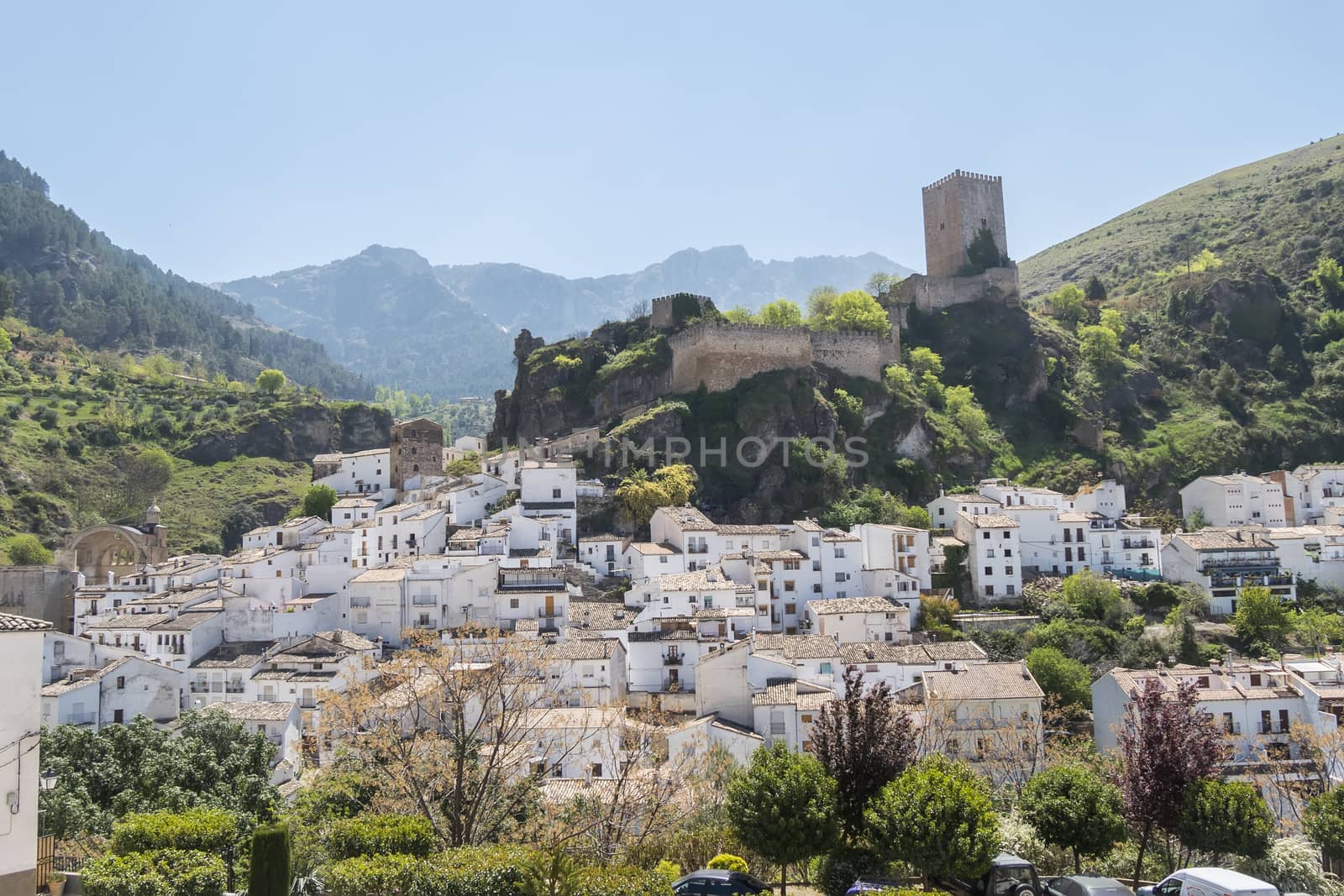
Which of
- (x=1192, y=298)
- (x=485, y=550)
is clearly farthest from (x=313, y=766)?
(x=1192, y=298)

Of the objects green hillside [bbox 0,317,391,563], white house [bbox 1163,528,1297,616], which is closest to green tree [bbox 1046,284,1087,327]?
white house [bbox 1163,528,1297,616]

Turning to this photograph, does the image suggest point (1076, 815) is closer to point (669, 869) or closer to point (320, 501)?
point (669, 869)

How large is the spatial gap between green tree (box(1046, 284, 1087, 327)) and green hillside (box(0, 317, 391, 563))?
64389 millimetres

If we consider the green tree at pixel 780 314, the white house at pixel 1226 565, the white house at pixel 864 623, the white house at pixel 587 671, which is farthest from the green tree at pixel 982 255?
the white house at pixel 587 671

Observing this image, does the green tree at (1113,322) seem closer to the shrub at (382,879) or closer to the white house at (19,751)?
the shrub at (382,879)

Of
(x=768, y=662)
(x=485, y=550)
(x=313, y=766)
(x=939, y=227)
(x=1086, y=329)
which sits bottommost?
(x=313, y=766)

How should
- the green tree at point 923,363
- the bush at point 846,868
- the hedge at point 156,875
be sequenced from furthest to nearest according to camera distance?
the green tree at point 923,363, the bush at point 846,868, the hedge at point 156,875

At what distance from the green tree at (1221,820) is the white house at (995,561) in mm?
35621

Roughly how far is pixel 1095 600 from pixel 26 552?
204 feet

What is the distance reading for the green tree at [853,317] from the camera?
85.1 m

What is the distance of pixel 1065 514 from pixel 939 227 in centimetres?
4507

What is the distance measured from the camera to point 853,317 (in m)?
85.8

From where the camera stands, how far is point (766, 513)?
66.5 meters

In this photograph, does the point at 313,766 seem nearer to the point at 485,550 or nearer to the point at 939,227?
the point at 485,550
